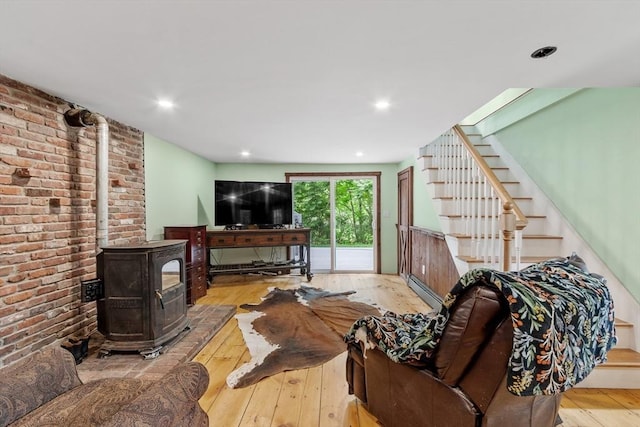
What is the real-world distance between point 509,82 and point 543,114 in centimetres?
151

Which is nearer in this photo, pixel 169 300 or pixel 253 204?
pixel 169 300

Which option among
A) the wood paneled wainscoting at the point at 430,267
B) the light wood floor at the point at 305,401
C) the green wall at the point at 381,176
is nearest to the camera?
the light wood floor at the point at 305,401

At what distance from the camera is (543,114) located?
10.5ft

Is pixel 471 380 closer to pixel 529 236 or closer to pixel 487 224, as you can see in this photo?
pixel 487 224

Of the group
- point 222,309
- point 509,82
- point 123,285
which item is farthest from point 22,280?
point 509,82

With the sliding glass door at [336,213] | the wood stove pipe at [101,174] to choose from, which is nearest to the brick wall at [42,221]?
the wood stove pipe at [101,174]

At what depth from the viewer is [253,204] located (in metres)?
5.15

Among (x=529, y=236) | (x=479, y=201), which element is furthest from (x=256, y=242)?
(x=529, y=236)

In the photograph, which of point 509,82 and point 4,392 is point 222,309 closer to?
point 4,392

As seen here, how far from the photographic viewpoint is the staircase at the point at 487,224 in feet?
6.82

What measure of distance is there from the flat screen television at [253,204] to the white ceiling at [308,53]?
2.18 meters

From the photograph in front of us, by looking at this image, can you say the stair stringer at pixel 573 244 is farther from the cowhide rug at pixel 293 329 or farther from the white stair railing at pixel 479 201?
the cowhide rug at pixel 293 329

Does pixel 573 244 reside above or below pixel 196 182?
below

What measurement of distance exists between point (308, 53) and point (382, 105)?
105cm
